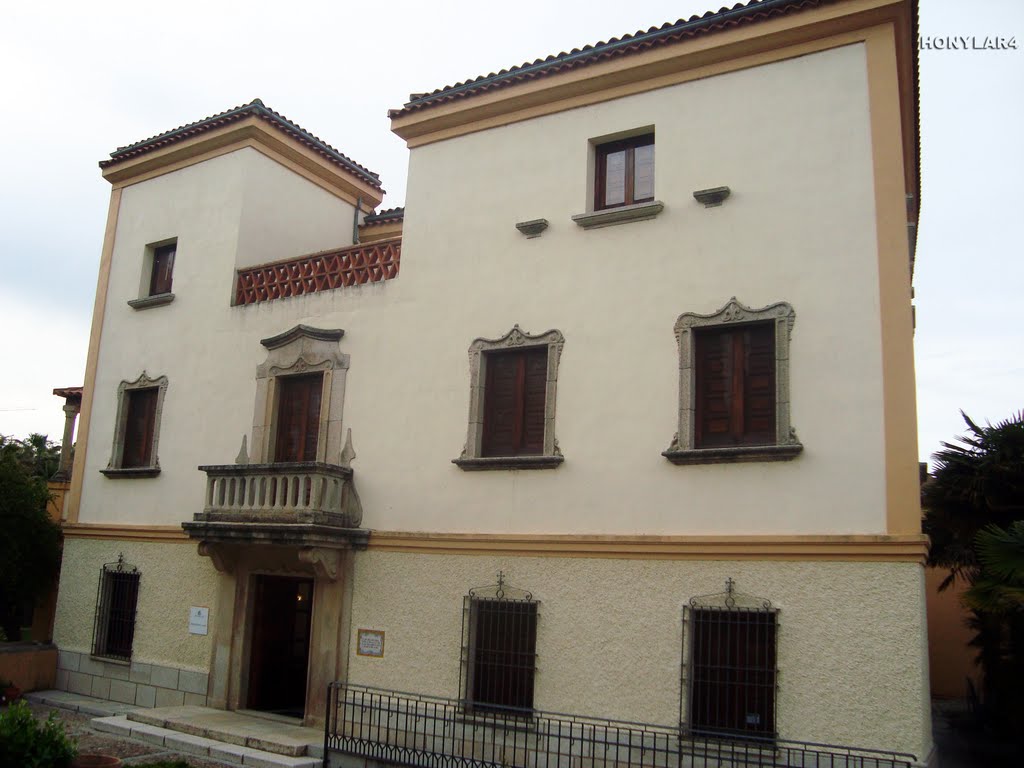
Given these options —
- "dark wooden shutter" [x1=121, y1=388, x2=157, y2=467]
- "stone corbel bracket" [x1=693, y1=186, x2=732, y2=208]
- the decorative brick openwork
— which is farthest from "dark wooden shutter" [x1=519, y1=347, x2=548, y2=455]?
"dark wooden shutter" [x1=121, y1=388, x2=157, y2=467]

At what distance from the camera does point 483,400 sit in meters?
13.1

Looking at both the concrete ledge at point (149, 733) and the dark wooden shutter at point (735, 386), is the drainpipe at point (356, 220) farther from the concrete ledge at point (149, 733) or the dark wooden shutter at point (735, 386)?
the concrete ledge at point (149, 733)

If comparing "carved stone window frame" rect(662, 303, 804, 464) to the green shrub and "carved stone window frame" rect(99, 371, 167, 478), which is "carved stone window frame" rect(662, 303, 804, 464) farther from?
"carved stone window frame" rect(99, 371, 167, 478)

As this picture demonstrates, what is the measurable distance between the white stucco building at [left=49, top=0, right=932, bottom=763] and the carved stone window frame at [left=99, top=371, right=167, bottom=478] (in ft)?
0.30

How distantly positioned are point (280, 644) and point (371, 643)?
9.18 feet

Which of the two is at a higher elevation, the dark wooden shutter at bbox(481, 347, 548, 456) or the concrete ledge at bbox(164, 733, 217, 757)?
the dark wooden shutter at bbox(481, 347, 548, 456)

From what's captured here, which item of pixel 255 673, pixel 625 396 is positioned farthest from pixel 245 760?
pixel 625 396

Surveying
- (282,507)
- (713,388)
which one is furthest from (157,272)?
(713,388)

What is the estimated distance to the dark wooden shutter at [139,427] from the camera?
17.0 meters

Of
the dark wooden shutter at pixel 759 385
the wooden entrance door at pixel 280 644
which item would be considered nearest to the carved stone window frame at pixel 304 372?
the wooden entrance door at pixel 280 644

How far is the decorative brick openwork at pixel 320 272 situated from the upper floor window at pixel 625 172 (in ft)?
11.0

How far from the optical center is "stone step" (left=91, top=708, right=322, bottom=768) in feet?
39.1

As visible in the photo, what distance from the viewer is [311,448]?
582 inches

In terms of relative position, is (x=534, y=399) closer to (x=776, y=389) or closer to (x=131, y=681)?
(x=776, y=389)
